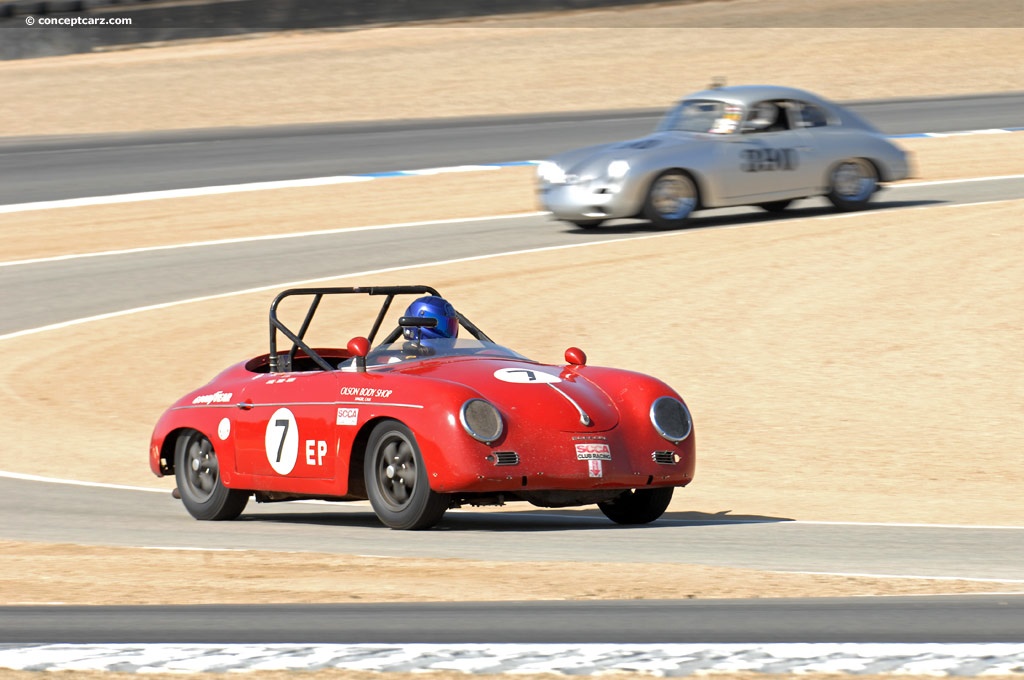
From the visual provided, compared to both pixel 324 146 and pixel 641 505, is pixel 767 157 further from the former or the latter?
pixel 641 505

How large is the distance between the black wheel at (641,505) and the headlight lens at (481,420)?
109cm

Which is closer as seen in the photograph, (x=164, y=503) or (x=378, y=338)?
(x=164, y=503)

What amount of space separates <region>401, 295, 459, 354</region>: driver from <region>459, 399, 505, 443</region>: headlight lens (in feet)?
3.13

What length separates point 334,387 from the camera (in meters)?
8.72

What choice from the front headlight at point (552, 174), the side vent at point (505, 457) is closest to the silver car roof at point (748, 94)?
the front headlight at point (552, 174)

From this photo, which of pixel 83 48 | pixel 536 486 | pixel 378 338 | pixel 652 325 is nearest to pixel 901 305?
pixel 652 325

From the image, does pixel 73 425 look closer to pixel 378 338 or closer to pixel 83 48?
pixel 378 338

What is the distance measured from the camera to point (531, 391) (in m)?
8.49

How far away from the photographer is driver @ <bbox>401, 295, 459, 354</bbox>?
360 inches

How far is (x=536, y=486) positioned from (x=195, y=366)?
7.28 m

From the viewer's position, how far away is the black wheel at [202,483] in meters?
9.42

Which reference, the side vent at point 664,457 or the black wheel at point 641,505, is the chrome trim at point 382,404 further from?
the black wheel at point 641,505

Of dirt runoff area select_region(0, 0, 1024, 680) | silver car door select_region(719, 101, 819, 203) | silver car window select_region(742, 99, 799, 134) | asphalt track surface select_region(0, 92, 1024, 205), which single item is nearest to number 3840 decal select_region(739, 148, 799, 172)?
silver car door select_region(719, 101, 819, 203)

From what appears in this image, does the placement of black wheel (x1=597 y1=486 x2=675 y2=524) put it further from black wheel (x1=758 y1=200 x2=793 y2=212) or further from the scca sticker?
black wheel (x1=758 y1=200 x2=793 y2=212)
